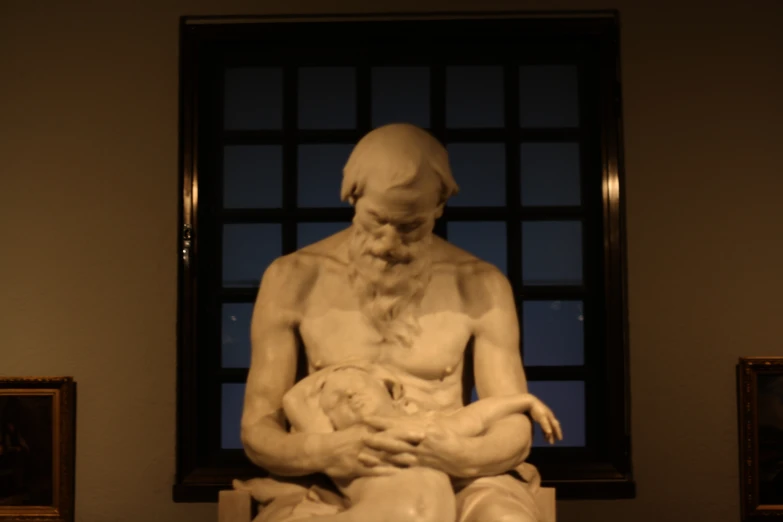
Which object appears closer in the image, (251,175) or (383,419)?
(383,419)

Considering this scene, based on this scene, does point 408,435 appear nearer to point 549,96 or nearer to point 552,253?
point 552,253

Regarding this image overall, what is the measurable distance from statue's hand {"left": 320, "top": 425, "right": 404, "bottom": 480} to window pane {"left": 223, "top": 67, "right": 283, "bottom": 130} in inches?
86.6

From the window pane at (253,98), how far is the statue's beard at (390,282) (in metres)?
1.55

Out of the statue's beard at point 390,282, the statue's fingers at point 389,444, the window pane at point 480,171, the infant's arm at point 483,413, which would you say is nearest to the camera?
the statue's fingers at point 389,444

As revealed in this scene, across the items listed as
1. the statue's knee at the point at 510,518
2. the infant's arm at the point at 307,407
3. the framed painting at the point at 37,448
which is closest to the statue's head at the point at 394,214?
the infant's arm at the point at 307,407

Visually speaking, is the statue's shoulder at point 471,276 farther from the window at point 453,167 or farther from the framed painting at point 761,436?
the framed painting at point 761,436

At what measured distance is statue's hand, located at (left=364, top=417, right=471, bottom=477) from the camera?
3.21 m

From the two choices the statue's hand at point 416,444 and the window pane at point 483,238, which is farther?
the window pane at point 483,238

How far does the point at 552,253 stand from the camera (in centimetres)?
502

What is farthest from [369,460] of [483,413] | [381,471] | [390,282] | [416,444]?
[390,282]

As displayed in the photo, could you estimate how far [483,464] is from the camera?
3.32 metres

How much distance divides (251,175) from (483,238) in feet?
3.93

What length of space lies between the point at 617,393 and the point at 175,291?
2.12 meters

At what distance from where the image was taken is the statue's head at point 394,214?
3.49 meters
